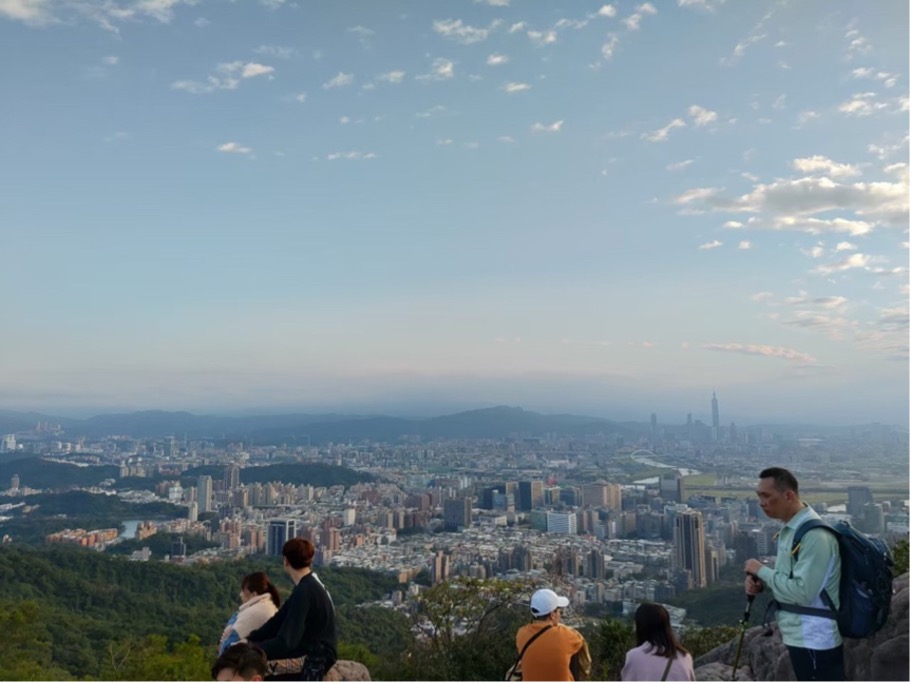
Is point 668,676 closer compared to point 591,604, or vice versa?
point 668,676

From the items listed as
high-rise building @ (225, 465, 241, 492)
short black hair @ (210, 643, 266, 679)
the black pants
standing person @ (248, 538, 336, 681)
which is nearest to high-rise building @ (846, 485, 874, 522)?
the black pants

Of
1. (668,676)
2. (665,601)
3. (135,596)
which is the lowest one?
(135,596)

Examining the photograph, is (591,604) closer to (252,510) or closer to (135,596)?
(135,596)

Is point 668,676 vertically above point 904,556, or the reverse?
point 668,676

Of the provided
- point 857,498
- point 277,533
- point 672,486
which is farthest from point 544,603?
point 277,533

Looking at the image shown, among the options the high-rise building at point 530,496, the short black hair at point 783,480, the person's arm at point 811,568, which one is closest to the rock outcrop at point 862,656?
the person's arm at point 811,568

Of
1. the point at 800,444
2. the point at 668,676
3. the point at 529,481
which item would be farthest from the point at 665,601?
the point at 668,676

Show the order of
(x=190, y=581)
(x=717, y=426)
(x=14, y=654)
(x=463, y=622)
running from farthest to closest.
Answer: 1. (x=190, y=581)
2. (x=717, y=426)
3. (x=14, y=654)
4. (x=463, y=622)
